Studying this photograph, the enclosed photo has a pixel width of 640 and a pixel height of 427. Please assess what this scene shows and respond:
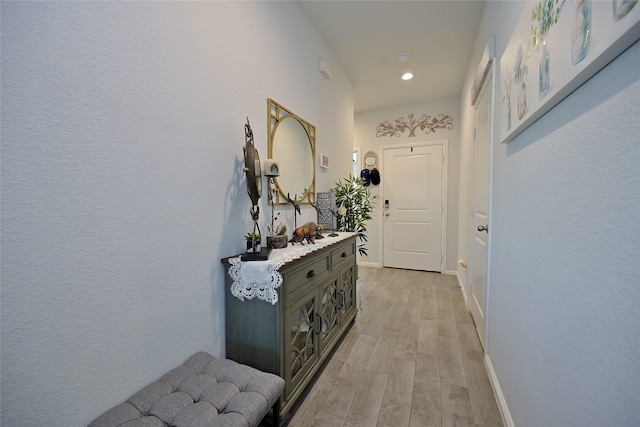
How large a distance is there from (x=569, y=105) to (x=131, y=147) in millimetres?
1497

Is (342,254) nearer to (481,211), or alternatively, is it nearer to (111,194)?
(481,211)

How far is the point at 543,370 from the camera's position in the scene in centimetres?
→ 93

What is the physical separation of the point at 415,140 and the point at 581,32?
378 centimetres

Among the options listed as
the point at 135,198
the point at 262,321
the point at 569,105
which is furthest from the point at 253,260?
the point at 569,105

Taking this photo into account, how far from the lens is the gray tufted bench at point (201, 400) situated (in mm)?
853

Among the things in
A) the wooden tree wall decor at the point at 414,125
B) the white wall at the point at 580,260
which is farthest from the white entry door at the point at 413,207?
the white wall at the point at 580,260

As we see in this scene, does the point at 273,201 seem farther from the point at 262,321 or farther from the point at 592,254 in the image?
the point at 592,254

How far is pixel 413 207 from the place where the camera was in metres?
4.31

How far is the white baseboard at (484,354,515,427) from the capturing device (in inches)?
50.8

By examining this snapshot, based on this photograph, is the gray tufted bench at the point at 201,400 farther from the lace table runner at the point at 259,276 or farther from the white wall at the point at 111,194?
the lace table runner at the point at 259,276

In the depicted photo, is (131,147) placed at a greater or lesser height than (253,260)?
greater

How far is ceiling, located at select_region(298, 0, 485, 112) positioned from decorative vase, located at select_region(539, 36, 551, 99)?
170 cm

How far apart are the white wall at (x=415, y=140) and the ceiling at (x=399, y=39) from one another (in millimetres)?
378

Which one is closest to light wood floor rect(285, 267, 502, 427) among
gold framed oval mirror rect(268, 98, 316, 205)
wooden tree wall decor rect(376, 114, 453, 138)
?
gold framed oval mirror rect(268, 98, 316, 205)
